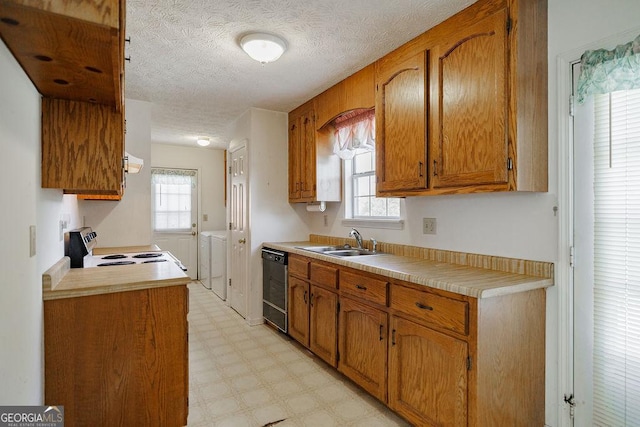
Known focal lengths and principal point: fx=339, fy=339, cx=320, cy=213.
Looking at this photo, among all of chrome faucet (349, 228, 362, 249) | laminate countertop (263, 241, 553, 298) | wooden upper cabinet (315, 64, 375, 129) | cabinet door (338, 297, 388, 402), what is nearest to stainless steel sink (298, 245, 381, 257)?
chrome faucet (349, 228, 362, 249)

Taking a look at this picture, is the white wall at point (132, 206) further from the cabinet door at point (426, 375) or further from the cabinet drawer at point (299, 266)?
the cabinet door at point (426, 375)

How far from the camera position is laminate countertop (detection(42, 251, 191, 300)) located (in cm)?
164

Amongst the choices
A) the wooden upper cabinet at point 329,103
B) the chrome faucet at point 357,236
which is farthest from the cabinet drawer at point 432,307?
the wooden upper cabinet at point 329,103

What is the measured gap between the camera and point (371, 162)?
3.25m

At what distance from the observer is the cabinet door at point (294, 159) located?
3.76 m

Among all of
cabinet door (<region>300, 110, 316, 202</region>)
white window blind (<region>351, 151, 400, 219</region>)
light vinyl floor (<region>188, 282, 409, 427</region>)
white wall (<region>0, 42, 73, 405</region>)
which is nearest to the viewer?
white wall (<region>0, 42, 73, 405</region>)

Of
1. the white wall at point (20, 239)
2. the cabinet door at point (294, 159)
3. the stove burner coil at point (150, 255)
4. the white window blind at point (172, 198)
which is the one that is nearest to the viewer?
the white wall at point (20, 239)

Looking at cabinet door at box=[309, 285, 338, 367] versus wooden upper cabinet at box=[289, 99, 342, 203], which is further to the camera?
wooden upper cabinet at box=[289, 99, 342, 203]

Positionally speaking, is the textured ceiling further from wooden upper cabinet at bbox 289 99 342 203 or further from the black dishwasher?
the black dishwasher

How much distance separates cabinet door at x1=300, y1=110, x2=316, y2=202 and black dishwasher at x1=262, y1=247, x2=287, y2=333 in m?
0.69

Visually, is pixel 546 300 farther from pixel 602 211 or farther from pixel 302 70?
pixel 302 70

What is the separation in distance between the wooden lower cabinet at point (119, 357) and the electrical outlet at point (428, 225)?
5.58 feet

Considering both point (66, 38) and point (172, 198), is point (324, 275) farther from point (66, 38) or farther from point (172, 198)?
point (172, 198)

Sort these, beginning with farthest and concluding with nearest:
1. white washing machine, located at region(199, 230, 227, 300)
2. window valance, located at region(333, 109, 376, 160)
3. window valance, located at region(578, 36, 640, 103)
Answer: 1. white washing machine, located at region(199, 230, 227, 300)
2. window valance, located at region(333, 109, 376, 160)
3. window valance, located at region(578, 36, 640, 103)
